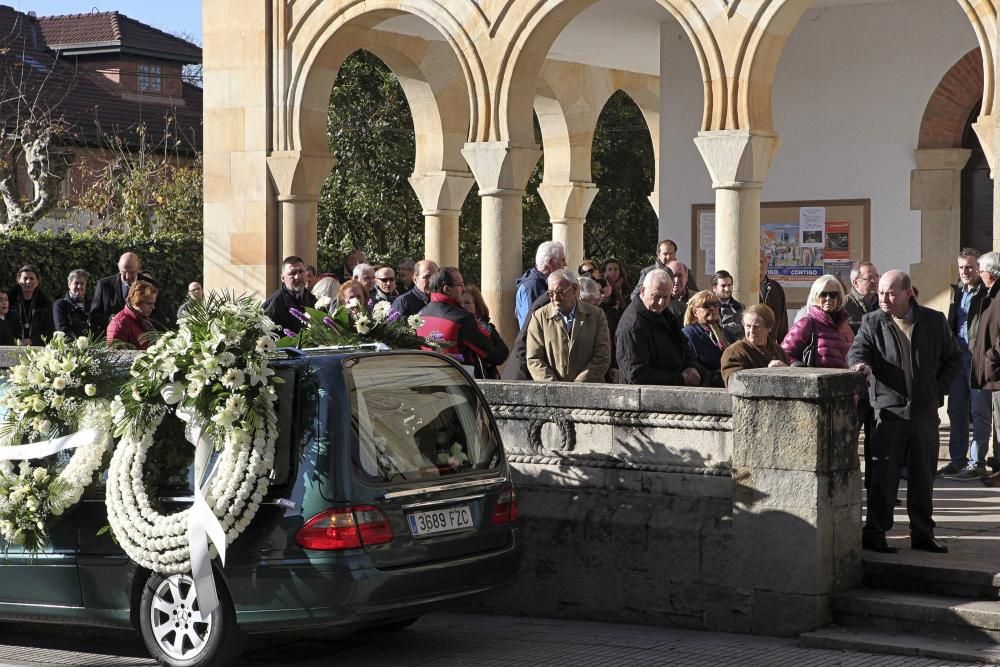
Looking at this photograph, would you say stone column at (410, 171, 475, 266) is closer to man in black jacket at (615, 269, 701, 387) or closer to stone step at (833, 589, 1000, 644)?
man in black jacket at (615, 269, 701, 387)

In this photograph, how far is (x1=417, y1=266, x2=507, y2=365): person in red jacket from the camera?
10828 millimetres

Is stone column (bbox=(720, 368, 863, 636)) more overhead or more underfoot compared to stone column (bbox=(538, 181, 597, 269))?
more underfoot

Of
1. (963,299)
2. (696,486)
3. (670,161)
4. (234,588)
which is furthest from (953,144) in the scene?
(234,588)

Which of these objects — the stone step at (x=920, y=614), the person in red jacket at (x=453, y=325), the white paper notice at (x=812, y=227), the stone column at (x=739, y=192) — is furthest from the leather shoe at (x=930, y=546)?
the white paper notice at (x=812, y=227)

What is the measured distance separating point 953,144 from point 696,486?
31.9ft

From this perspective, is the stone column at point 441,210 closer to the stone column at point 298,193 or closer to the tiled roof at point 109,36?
the stone column at point 298,193

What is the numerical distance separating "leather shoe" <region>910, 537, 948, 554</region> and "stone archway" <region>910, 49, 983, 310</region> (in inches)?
338

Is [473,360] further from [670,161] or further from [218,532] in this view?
[670,161]

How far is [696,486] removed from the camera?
27.3 feet

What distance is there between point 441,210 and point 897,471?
13256 millimetres

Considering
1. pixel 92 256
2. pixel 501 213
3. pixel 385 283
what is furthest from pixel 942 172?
pixel 92 256

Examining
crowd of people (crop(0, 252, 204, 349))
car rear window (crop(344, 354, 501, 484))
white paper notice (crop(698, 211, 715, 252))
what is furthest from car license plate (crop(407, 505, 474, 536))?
white paper notice (crop(698, 211, 715, 252))

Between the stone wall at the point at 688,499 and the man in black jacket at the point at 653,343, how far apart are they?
3.83ft

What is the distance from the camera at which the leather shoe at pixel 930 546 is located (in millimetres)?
8461
